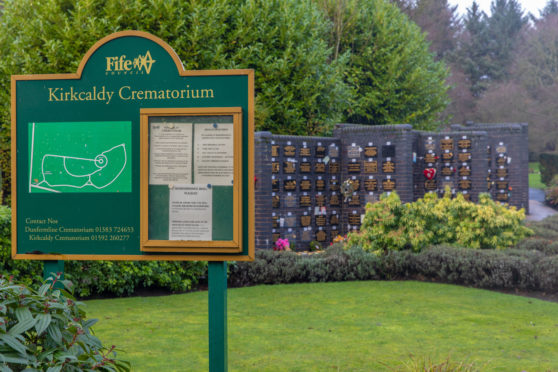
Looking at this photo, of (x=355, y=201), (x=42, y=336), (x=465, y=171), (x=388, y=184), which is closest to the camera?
(x=42, y=336)

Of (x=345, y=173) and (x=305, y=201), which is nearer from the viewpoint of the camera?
(x=305, y=201)

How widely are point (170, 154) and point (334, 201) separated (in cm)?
1117

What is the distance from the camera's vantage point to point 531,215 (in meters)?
23.5

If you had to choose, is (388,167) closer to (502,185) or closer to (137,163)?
(502,185)

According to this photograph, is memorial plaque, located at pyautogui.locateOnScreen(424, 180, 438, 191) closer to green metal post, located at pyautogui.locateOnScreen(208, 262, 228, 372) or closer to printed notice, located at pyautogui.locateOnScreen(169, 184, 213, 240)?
green metal post, located at pyautogui.locateOnScreen(208, 262, 228, 372)

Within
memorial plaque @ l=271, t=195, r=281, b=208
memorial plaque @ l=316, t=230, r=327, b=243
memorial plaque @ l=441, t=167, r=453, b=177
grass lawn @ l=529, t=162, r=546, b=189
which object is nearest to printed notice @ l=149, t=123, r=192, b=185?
memorial plaque @ l=271, t=195, r=281, b=208

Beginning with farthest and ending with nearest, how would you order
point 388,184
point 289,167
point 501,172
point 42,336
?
point 501,172 < point 388,184 < point 289,167 < point 42,336

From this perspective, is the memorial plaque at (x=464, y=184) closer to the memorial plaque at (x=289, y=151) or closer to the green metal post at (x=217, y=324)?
the memorial plaque at (x=289, y=151)

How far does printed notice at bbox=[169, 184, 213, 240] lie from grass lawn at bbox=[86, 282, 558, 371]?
5.40 feet

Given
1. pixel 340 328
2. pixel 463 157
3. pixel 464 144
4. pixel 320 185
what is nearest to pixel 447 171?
pixel 463 157

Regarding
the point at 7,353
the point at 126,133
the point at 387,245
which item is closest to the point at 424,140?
the point at 387,245

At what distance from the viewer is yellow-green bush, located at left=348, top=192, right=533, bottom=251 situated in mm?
10242

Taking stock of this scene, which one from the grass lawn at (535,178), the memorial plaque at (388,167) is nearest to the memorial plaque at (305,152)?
the memorial plaque at (388,167)

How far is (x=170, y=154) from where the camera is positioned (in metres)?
4.01
